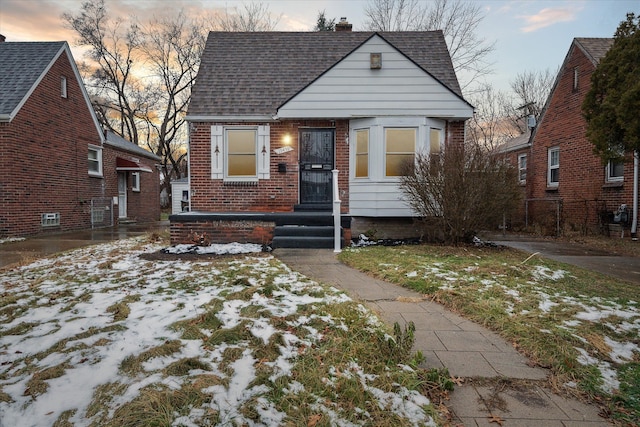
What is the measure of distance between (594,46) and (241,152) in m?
12.5

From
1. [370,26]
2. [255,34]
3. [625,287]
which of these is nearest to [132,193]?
[255,34]

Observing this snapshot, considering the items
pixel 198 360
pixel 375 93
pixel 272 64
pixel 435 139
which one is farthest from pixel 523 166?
pixel 198 360

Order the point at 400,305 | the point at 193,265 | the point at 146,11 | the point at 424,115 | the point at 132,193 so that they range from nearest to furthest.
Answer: the point at 400,305, the point at 193,265, the point at 424,115, the point at 132,193, the point at 146,11

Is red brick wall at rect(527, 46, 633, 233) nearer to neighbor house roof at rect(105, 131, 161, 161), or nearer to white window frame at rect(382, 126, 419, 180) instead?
white window frame at rect(382, 126, 419, 180)

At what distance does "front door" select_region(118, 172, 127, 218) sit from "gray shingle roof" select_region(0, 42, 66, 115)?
5.85 m

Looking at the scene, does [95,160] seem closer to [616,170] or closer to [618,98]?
[618,98]

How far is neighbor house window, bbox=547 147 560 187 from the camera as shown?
14164mm

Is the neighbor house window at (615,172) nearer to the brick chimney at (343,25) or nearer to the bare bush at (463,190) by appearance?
the bare bush at (463,190)

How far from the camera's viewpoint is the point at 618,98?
5.65 metres

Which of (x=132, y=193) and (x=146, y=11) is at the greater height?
(x=146, y=11)

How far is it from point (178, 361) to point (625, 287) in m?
5.37

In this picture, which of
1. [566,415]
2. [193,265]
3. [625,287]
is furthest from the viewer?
[193,265]

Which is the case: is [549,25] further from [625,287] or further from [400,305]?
[400,305]

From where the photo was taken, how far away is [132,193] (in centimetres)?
1817
